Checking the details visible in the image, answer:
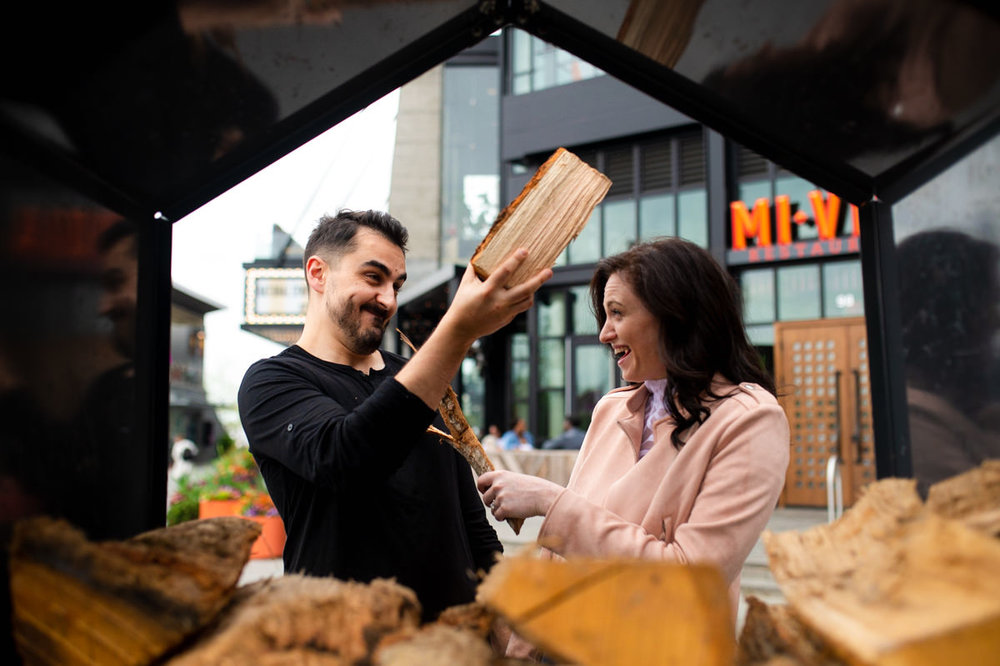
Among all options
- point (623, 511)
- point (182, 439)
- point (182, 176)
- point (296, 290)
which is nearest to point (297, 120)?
point (182, 176)

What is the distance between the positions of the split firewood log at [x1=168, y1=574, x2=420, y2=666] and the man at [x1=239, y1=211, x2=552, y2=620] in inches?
18.0

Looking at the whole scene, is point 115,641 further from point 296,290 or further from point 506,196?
point 506,196

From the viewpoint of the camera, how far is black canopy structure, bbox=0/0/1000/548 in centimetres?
114

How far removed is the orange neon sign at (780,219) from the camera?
41.4ft

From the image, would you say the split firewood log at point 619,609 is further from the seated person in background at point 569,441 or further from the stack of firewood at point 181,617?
the seated person in background at point 569,441

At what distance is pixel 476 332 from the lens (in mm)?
1507

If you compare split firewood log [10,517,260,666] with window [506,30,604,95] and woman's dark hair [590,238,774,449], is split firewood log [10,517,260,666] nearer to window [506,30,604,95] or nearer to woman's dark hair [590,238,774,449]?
woman's dark hair [590,238,774,449]

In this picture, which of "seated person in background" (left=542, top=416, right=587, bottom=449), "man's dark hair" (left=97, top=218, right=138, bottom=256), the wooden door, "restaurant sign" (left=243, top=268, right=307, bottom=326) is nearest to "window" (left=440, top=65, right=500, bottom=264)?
"restaurant sign" (left=243, top=268, right=307, bottom=326)

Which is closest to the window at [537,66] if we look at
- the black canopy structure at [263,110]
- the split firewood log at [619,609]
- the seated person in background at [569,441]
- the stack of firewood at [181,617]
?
the seated person in background at [569,441]

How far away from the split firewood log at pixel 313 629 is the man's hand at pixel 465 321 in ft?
1.55

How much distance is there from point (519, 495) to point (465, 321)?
50cm

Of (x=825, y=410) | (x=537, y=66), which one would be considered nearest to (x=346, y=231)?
(x=825, y=410)

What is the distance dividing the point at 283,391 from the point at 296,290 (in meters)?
11.7

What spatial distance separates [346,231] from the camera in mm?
2287
